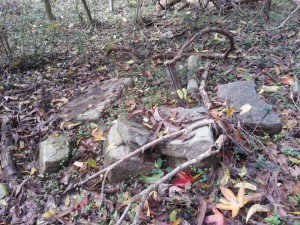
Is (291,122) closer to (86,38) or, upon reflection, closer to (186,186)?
(186,186)

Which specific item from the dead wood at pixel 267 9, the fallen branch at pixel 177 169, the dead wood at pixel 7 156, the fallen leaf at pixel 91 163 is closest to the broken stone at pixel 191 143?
the fallen branch at pixel 177 169

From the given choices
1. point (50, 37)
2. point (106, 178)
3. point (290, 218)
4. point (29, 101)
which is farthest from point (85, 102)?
point (50, 37)

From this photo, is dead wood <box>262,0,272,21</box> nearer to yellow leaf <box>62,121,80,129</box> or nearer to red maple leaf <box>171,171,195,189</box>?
yellow leaf <box>62,121,80,129</box>

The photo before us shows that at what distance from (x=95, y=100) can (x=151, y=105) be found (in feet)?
3.44

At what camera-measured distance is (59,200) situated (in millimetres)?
3025

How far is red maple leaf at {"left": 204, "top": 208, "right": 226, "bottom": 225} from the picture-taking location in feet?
7.51

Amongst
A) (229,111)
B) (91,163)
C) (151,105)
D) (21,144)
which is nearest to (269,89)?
(229,111)

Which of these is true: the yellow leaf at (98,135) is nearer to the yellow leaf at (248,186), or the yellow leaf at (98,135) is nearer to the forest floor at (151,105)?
the forest floor at (151,105)

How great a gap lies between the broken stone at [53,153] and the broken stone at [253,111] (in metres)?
1.99

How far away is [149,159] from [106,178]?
52cm

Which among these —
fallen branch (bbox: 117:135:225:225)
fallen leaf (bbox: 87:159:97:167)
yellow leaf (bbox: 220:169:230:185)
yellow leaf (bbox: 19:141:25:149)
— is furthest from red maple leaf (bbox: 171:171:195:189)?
yellow leaf (bbox: 19:141:25:149)

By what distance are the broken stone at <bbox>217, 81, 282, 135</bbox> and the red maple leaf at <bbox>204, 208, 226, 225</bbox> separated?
3.48 feet

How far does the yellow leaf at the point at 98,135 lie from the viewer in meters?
3.52

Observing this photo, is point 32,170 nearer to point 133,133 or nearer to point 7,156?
point 7,156
